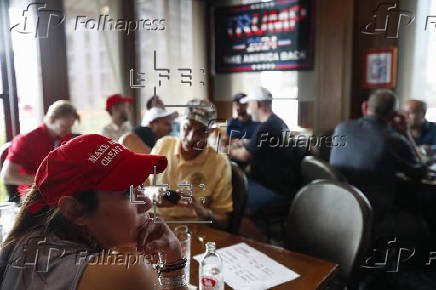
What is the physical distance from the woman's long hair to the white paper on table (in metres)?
0.54

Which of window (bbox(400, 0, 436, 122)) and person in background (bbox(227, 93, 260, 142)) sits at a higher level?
window (bbox(400, 0, 436, 122))

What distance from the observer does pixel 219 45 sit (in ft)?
12.3

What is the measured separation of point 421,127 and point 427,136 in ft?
0.28

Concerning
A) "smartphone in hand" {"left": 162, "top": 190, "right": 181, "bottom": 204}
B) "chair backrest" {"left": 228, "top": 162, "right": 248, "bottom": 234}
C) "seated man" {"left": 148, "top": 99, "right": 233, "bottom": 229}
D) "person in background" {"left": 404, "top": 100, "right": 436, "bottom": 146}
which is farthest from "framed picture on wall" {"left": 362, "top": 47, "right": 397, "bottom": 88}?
"smartphone in hand" {"left": 162, "top": 190, "right": 181, "bottom": 204}

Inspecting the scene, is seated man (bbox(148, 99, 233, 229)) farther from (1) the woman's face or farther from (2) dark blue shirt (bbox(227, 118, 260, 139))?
(1) the woman's face

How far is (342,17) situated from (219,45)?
4.09 feet

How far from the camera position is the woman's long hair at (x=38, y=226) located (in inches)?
26.8

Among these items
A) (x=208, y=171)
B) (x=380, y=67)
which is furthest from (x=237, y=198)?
(x=380, y=67)

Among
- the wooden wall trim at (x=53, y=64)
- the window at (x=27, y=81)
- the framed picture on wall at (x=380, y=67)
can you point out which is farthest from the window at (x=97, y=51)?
the framed picture on wall at (x=380, y=67)

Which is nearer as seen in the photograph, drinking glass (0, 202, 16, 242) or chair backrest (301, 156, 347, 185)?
drinking glass (0, 202, 16, 242)

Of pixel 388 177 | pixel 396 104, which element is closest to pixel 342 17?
pixel 396 104

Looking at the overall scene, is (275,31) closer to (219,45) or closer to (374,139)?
(219,45)

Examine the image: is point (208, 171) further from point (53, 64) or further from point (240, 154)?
point (240, 154)

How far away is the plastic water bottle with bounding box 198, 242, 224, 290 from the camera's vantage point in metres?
1.01
